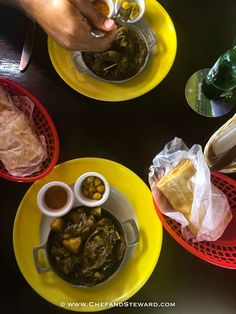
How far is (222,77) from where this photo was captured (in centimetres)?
122

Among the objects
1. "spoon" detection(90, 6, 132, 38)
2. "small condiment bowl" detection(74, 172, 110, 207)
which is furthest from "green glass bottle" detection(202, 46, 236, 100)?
"small condiment bowl" detection(74, 172, 110, 207)

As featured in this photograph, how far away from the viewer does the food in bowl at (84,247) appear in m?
1.14

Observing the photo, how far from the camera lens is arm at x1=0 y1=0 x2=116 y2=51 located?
38.0 inches

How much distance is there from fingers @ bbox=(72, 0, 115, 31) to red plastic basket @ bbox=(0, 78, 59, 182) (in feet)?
1.05

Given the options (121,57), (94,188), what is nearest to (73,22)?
(121,57)

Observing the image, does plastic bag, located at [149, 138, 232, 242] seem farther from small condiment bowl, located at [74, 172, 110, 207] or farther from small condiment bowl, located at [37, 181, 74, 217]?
small condiment bowl, located at [37, 181, 74, 217]

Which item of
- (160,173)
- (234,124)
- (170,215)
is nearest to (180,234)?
(170,215)

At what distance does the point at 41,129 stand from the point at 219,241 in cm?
65

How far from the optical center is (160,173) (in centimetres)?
120

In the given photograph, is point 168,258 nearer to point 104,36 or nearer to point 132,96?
point 132,96

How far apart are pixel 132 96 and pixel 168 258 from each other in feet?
1.69

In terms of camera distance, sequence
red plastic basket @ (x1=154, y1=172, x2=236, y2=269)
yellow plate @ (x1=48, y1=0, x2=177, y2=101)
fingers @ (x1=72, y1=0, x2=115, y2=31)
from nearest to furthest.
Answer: fingers @ (x1=72, y1=0, x2=115, y2=31) < red plastic basket @ (x1=154, y1=172, x2=236, y2=269) < yellow plate @ (x1=48, y1=0, x2=177, y2=101)

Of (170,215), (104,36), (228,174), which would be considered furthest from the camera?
(228,174)

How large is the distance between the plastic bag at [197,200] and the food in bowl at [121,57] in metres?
0.30
